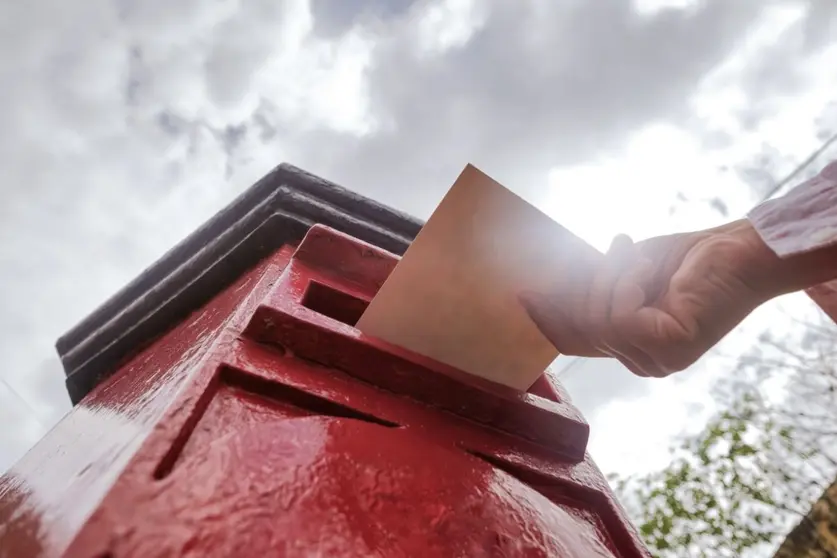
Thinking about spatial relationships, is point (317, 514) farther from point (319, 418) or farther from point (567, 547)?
point (567, 547)

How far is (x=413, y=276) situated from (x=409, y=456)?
235 mm

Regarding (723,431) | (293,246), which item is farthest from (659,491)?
(293,246)

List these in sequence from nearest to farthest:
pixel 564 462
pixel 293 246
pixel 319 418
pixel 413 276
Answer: pixel 319 418 < pixel 413 276 < pixel 564 462 < pixel 293 246

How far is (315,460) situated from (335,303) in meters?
0.41

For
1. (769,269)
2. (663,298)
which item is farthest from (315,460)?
(769,269)

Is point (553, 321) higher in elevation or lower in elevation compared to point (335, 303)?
higher

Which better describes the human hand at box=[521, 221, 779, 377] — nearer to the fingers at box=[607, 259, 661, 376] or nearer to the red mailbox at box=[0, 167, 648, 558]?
the fingers at box=[607, 259, 661, 376]

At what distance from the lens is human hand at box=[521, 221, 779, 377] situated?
70 cm

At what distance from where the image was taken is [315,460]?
60 centimetres

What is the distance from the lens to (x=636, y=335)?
71 centimetres

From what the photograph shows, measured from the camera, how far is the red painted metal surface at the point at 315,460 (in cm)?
51

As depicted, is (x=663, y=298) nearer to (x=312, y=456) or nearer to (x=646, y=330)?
(x=646, y=330)

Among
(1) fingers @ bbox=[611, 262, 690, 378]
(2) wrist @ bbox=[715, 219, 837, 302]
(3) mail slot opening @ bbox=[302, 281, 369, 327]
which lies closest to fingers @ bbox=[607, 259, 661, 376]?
(1) fingers @ bbox=[611, 262, 690, 378]

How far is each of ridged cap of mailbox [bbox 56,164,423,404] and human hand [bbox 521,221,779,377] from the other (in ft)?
2.56
